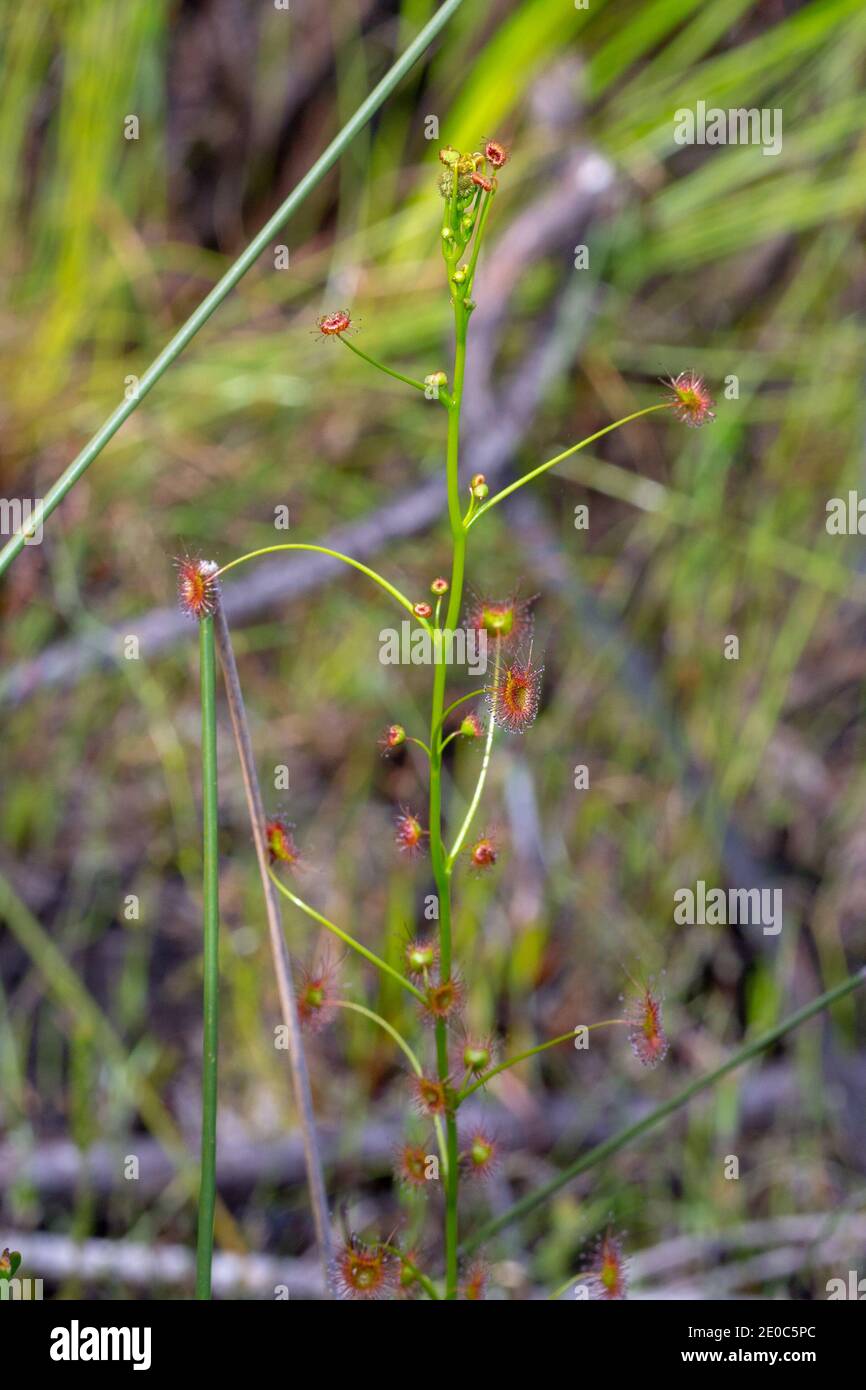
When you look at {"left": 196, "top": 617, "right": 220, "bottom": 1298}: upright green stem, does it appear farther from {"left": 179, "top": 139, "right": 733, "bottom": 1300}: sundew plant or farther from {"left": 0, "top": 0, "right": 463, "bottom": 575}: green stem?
{"left": 0, "top": 0, "right": 463, "bottom": 575}: green stem

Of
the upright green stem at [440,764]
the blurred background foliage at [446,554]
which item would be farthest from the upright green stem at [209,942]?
the blurred background foliage at [446,554]

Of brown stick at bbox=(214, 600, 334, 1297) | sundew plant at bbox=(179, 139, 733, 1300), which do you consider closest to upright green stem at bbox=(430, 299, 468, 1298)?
sundew plant at bbox=(179, 139, 733, 1300)

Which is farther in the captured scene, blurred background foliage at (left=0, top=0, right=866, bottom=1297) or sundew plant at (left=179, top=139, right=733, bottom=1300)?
blurred background foliage at (left=0, top=0, right=866, bottom=1297)

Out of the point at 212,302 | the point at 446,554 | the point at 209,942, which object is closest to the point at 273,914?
the point at 209,942

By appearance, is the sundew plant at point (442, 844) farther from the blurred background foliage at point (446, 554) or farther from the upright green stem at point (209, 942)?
the blurred background foliage at point (446, 554)

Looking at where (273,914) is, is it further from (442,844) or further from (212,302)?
(212,302)
